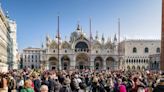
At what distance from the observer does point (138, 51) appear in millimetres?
89812

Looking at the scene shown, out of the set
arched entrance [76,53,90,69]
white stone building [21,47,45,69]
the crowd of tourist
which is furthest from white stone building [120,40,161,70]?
the crowd of tourist

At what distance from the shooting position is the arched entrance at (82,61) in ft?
275

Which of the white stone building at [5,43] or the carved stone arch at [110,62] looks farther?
the carved stone arch at [110,62]

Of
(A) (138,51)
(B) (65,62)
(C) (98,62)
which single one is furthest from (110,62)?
(B) (65,62)

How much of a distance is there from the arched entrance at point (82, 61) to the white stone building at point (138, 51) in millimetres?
9410

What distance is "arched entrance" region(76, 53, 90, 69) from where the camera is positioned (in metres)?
83.7

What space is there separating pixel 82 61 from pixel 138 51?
14.0m

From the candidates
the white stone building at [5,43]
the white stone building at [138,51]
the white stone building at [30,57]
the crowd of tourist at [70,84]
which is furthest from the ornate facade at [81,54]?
Result: the crowd of tourist at [70,84]

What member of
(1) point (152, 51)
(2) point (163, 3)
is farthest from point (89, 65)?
(2) point (163, 3)

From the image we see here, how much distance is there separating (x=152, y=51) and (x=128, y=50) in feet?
17.7

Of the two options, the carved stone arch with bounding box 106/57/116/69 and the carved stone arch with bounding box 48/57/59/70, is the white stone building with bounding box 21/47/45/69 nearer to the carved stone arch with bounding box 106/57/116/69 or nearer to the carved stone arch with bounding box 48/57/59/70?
the carved stone arch with bounding box 48/57/59/70

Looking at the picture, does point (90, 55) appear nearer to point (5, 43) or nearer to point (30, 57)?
point (5, 43)

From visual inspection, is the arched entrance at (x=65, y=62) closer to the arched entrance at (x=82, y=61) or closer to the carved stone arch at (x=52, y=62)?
Result: the carved stone arch at (x=52, y=62)

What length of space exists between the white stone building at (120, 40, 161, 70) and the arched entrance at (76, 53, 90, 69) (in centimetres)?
941
